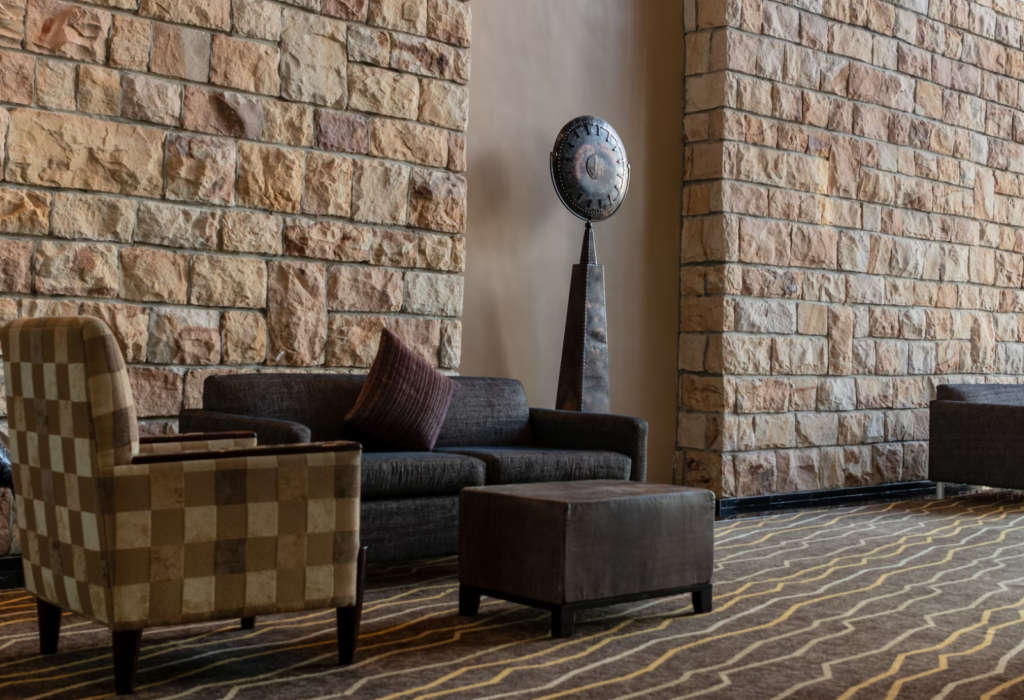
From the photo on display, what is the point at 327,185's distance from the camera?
465 cm

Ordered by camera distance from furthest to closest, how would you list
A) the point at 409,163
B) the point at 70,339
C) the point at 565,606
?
Result: 1. the point at 409,163
2. the point at 565,606
3. the point at 70,339

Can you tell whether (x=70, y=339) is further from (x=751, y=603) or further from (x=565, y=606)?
(x=751, y=603)

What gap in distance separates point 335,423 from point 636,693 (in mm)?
1962

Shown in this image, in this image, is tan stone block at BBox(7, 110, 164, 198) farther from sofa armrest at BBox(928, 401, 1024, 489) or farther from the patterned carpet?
sofa armrest at BBox(928, 401, 1024, 489)

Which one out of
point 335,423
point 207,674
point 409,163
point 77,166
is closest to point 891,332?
point 409,163

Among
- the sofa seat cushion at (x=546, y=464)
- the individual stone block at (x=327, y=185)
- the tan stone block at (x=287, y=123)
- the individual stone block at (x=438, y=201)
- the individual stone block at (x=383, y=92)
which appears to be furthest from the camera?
the individual stone block at (x=438, y=201)

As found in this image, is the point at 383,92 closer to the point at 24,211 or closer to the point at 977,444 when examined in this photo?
the point at 24,211

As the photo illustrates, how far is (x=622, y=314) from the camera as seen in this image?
20.0 feet

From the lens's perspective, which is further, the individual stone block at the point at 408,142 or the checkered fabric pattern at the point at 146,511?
the individual stone block at the point at 408,142

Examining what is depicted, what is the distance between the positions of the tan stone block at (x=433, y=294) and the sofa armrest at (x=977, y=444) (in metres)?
3.23

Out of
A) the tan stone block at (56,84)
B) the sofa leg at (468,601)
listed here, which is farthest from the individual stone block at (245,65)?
the sofa leg at (468,601)

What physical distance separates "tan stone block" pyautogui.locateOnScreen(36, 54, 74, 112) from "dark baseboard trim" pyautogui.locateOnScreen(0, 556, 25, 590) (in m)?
1.56

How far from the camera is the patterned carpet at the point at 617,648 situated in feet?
8.67

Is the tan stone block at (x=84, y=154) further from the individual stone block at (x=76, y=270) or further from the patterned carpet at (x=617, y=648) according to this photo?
the patterned carpet at (x=617, y=648)
